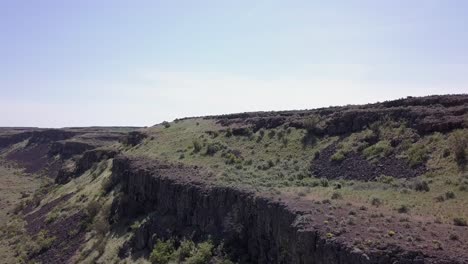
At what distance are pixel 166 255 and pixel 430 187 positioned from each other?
52.5ft

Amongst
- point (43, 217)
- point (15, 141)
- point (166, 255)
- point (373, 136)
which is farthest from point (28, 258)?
point (15, 141)

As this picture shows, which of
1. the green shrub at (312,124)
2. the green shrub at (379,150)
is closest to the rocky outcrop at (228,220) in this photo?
the green shrub at (379,150)

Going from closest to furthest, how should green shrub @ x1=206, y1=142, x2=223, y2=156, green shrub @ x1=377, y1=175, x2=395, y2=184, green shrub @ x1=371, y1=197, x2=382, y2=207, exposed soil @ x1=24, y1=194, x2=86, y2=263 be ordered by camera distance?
green shrub @ x1=371, y1=197, x2=382, y2=207 < green shrub @ x1=377, y1=175, x2=395, y2=184 < exposed soil @ x1=24, y1=194, x2=86, y2=263 < green shrub @ x1=206, y1=142, x2=223, y2=156

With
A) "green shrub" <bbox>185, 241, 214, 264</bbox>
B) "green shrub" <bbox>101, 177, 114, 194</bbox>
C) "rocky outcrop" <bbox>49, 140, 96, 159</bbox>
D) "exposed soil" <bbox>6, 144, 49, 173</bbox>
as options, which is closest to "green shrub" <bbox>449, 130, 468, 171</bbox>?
"green shrub" <bbox>185, 241, 214, 264</bbox>

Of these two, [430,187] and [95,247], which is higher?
[430,187]

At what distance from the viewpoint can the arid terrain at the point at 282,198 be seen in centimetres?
1906

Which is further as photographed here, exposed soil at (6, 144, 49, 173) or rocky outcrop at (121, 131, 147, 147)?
exposed soil at (6, 144, 49, 173)

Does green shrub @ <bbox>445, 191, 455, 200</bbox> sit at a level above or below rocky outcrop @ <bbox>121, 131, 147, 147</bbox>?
below

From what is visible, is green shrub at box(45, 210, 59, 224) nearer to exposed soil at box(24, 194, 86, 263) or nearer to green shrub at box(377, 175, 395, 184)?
exposed soil at box(24, 194, 86, 263)

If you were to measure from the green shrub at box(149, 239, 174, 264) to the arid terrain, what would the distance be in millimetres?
95

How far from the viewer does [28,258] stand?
4466cm

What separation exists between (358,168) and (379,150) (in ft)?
7.36

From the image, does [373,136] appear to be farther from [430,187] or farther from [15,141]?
[15,141]

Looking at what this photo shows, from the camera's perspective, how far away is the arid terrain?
19.1 m
